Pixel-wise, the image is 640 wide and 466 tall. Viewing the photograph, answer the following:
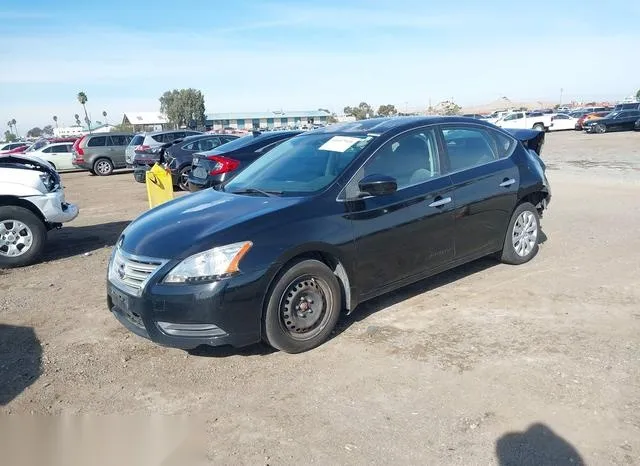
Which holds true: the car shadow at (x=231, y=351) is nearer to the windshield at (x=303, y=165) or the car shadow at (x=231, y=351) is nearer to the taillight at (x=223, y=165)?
the windshield at (x=303, y=165)

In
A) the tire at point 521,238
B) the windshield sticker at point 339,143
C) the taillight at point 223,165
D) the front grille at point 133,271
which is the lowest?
the tire at point 521,238

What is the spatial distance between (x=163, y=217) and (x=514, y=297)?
3.27 metres

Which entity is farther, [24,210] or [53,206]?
[53,206]

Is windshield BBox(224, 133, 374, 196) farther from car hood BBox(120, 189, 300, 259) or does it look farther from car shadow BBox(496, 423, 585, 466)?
car shadow BBox(496, 423, 585, 466)

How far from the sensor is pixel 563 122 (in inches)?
1550

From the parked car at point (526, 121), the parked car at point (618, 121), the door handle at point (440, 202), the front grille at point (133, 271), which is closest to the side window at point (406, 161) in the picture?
the door handle at point (440, 202)

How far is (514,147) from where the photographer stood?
5938 mm

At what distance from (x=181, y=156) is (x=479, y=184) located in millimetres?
10804

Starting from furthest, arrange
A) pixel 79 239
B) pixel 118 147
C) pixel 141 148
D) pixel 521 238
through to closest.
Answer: pixel 118 147 → pixel 141 148 → pixel 79 239 → pixel 521 238

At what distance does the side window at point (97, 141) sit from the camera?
73.9 feet

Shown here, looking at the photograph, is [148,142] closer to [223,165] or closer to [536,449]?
[223,165]

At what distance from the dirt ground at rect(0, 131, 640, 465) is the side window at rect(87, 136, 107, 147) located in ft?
58.5

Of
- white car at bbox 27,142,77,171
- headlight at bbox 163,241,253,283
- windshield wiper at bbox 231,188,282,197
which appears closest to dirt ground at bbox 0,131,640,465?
headlight at bbox 163,241,253,283

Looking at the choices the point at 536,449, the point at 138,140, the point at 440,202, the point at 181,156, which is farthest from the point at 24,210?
the point at 138,140
